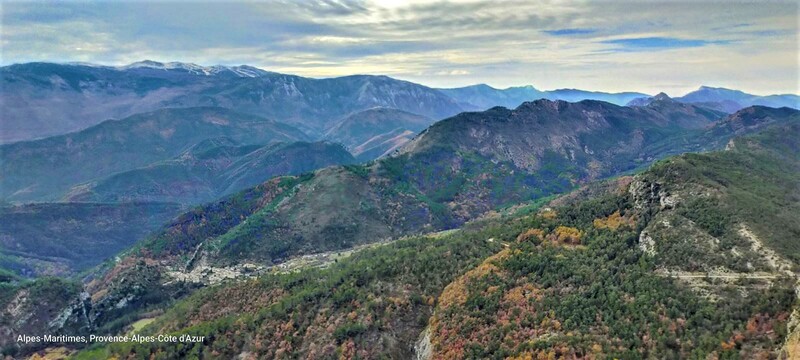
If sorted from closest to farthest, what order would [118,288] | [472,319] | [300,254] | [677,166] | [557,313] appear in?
[557,313]
[472,319]
[677,166]
[118,288]
[300,254]

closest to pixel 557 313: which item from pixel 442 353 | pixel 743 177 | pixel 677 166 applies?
pixel 442 353

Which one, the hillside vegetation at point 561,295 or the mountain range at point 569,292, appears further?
the mountain range at point 569,292

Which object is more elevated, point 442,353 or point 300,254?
point 442,353

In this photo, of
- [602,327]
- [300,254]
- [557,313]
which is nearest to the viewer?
[602,327]

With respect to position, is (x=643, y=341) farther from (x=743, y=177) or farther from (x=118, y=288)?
(x=118, y=288)

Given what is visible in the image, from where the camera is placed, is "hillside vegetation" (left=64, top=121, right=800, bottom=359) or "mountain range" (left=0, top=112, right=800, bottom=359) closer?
"hillside vegetation" (left=64, top=121, right=800, bottom=359)

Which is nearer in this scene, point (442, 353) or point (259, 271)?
point (442, 353)

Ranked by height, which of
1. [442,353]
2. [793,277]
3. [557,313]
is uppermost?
[793,277]

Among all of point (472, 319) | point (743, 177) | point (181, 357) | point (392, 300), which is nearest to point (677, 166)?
point (743, 177)

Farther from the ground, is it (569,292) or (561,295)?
(569,292)

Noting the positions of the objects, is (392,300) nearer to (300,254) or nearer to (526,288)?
(526,288)
